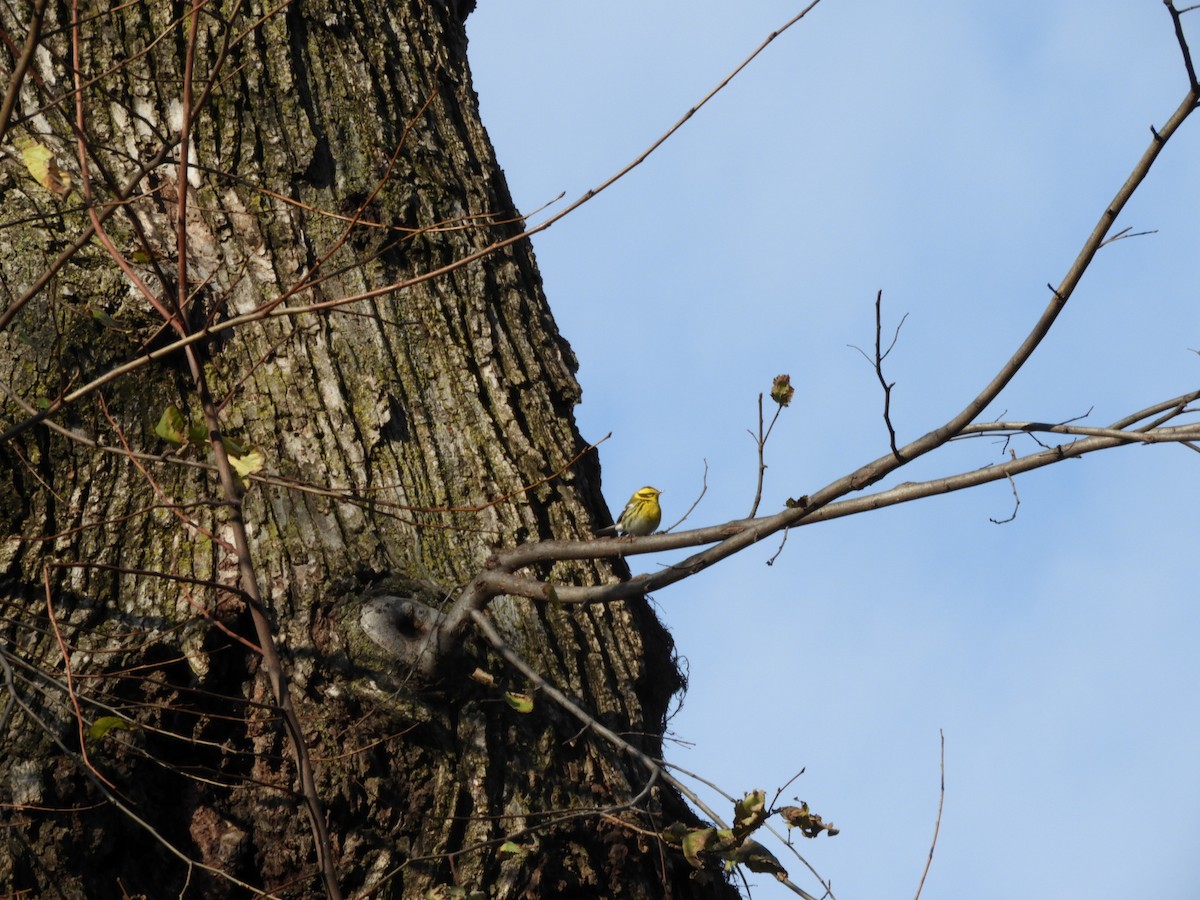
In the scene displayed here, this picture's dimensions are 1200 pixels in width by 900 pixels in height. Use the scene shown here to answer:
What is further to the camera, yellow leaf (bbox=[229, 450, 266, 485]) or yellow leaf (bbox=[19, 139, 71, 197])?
yellow leaf (bbox=[229, 450, 266, 485])

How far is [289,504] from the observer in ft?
9.89

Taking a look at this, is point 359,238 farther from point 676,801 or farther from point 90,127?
point 676,801

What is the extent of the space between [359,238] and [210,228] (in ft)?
1.45

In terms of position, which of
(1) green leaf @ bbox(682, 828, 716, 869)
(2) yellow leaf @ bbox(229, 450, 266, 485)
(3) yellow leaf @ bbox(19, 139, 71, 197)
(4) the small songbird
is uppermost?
(4) the small songbird

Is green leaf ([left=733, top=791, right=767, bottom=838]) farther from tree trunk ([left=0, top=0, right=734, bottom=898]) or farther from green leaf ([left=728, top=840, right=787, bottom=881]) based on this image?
tree trunk ([left=0, top=0, right=734, bottom=898])

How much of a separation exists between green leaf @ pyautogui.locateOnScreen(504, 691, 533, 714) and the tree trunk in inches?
4.1

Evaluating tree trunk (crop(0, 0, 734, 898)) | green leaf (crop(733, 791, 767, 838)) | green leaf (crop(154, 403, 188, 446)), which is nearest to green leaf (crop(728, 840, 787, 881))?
green leaf (crop(733, 791, 767, 838))

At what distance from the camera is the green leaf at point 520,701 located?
2.68 metres

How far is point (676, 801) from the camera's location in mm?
3152

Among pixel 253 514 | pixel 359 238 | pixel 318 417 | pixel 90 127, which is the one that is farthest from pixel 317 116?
pixel 253 514

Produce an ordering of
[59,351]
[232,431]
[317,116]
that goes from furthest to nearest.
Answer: [317,116] < [232,431] < [59,351]

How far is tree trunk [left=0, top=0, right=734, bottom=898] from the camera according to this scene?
2.60 m

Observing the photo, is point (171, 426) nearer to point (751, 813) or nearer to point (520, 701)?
point (520, 701)

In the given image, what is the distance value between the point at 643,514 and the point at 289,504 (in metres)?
2.86
